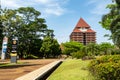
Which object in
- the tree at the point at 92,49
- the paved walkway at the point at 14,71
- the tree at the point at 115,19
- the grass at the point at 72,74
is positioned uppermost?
the tree at the point at 115,19

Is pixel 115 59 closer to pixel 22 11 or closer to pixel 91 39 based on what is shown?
pixel 22 11

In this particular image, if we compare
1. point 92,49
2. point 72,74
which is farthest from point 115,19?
point 92,49

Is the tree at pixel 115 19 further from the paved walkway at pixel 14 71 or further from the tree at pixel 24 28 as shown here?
the tree at pixel 24 28

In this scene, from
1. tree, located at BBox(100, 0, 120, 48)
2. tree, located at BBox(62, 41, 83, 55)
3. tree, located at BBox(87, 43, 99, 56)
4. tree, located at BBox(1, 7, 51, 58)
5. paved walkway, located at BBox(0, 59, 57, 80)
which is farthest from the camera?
tree, located at BBox(62, 41, 83, 55)

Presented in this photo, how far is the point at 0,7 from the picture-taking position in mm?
34562

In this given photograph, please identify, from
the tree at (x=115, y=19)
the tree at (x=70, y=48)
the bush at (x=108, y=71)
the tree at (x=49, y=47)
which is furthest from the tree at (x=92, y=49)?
the bush at (x=108, y=71)

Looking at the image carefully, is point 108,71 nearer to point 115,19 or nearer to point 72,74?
point 72,74

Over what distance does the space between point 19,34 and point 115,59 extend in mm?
71542

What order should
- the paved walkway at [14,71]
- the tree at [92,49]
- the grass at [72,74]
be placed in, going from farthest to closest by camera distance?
1. the tree at [92,49]
2. the paved walkway at [14,71]
3. the grass at [72,74]

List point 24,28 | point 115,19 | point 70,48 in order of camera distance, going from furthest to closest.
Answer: point 70,48 → point 24,28 → point 115,19

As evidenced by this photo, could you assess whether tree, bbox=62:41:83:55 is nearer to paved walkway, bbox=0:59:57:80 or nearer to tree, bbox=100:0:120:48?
tree, bbox=100:0:120:48

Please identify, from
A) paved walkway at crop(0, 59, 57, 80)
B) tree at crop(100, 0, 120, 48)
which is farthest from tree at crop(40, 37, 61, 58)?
paved walkway at crop(0, 59, 57, 80)

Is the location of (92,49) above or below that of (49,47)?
below

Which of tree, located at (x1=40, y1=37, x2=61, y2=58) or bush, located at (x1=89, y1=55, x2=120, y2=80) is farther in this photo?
tree, located at (x1=40, y1=37, x2=61, y2=58)
